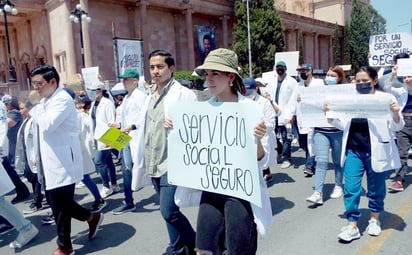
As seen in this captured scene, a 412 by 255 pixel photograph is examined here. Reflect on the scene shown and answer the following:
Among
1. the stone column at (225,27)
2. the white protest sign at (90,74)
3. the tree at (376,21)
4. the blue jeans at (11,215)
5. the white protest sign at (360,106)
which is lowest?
the blue jeans at (11,215)

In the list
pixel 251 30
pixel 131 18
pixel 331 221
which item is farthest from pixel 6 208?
pixel 251 30

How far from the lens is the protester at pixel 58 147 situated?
3.66 metres

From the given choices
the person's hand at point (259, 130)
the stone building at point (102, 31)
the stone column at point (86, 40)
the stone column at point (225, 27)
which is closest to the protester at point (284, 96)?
the person's hand at point (259, 130)

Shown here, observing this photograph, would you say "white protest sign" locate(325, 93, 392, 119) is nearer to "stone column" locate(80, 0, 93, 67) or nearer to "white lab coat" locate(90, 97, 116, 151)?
"white lab coat" locate(90, 97, 116, 151)

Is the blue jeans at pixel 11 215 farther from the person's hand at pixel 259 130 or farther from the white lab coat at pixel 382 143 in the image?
the white lab coat at pixel 382 143

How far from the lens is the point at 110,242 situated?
4.29 metres

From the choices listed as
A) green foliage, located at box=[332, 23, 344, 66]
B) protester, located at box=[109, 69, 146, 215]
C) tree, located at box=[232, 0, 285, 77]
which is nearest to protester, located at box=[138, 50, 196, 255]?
protester, located at box=[109, 69, 146, 215]

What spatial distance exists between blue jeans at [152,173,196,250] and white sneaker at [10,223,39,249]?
2044 millimetres

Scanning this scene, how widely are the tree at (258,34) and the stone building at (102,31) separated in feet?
5.69

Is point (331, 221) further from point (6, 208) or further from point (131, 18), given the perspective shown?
point (131, 18)

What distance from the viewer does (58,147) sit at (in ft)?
12.2

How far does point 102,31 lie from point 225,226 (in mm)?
26808

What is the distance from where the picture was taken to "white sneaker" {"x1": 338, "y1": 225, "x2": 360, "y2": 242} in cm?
373

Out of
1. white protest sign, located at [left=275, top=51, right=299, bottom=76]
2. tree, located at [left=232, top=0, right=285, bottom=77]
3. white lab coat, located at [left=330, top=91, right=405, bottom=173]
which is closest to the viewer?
white lab coat, located at [left=330, top=91, right=405, bottom=173]
